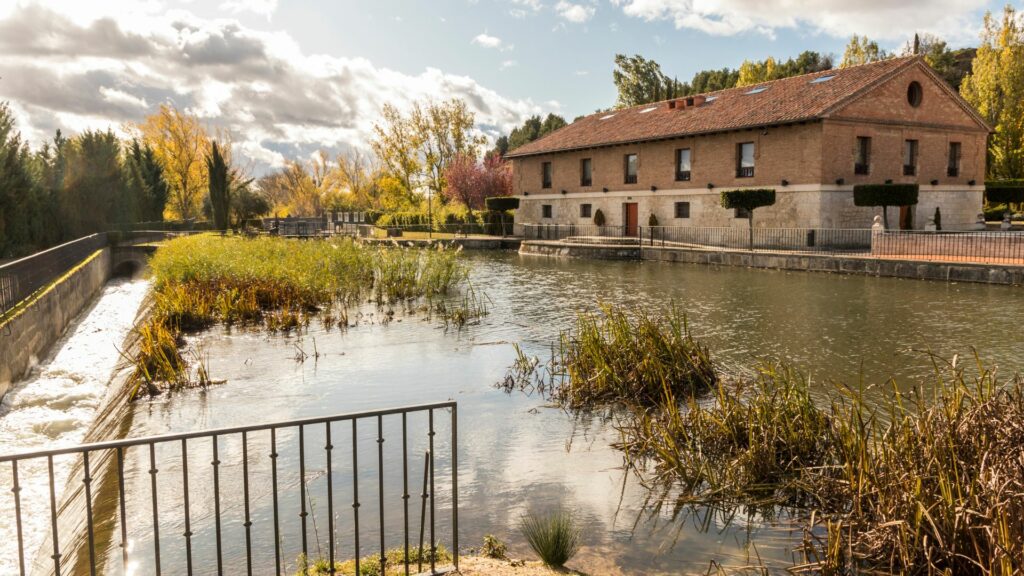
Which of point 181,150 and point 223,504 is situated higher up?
point 181,150

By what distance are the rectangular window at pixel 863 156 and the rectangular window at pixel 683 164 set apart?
24.0ft

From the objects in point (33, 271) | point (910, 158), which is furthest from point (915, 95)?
point (33, 271)

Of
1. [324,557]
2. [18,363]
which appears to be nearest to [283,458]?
[324,557]

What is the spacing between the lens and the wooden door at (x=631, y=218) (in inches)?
1416

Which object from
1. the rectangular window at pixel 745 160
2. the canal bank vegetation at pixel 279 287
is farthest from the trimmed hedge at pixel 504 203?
the canal bank vegetation at pixel 279 287

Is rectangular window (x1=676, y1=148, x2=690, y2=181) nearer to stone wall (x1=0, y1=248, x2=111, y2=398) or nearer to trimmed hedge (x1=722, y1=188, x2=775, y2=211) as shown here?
trimmed hedge (x1=722, y1=188, x2=775, y2=211)

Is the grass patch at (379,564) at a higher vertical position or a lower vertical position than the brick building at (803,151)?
Result: lower

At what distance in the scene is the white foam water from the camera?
646 cm

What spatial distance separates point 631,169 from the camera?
36469 mm

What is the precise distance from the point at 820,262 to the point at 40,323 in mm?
20817

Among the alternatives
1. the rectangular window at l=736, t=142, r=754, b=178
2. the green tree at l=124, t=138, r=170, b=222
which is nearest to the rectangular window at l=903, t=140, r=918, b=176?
the rectangular window at l=736, t=142, r=754, b=178

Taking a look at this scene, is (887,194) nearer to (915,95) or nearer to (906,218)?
(906,218)

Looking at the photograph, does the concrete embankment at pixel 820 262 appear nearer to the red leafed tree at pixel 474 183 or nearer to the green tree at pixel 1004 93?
the red leafed tree at pixel 474 183

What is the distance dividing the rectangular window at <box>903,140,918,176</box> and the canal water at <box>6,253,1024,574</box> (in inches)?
534
